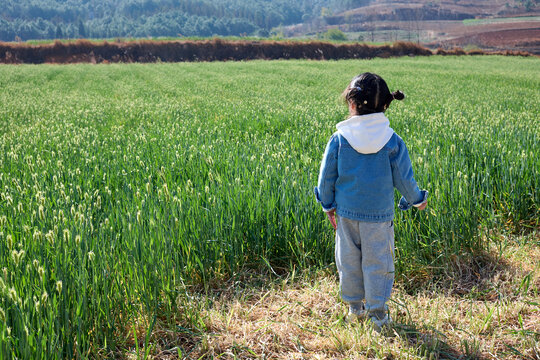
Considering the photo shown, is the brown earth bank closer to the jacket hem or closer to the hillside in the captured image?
the hillside

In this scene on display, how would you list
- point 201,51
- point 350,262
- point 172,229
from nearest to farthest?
point 350,262, point 172,229, point 201,51

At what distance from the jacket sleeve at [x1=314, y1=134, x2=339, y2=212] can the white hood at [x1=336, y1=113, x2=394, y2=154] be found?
135 millimetres

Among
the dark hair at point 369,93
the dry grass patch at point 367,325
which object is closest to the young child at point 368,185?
the dark hair at point 369,93

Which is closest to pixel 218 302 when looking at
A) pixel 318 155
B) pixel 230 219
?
pixel 230 219

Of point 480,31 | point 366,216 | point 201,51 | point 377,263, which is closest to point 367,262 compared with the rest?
point 377,263

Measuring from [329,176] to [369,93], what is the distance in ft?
1.86

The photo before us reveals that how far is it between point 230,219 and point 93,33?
203 m

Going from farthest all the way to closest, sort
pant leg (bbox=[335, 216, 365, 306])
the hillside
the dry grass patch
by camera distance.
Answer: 1. the hillside
2. pant leg (bbox=[335, 216, 365, 306])
3. the dry grass patch

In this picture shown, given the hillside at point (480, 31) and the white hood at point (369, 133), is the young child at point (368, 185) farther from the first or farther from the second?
the hillside at point (480, 31)

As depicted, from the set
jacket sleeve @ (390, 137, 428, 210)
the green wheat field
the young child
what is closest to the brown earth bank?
the green wheat field

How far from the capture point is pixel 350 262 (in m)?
2.65

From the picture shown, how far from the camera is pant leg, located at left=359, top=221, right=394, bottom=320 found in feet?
8.33

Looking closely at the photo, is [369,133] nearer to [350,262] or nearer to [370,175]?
[370,175]

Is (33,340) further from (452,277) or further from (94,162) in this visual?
(94,162)
